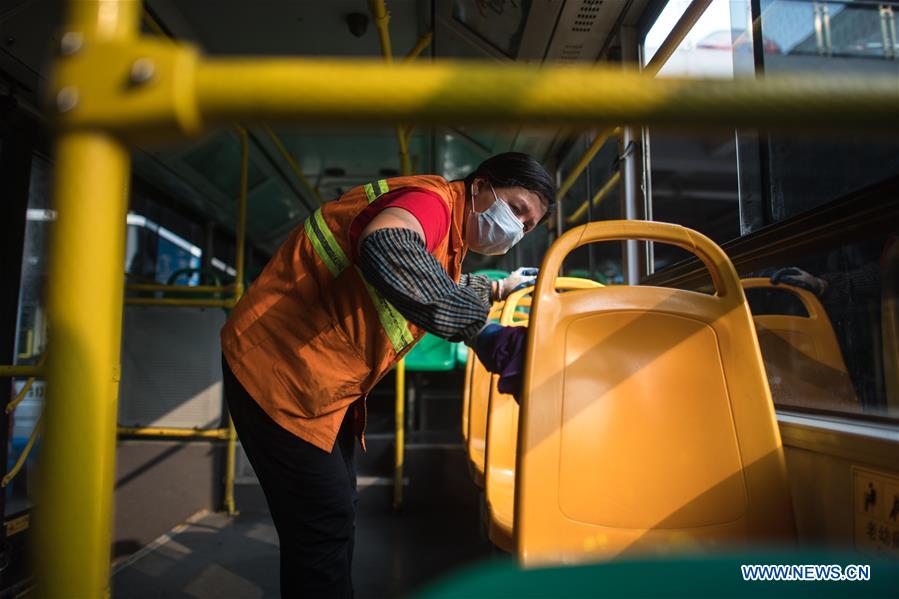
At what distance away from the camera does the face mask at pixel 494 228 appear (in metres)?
1.33

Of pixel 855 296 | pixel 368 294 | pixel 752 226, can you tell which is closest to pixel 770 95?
pixel 368 294

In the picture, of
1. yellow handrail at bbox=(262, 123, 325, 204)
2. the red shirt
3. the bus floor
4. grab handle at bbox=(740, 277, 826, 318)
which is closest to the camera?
the red shirt

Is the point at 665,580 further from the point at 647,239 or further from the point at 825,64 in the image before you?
the point at 825,64

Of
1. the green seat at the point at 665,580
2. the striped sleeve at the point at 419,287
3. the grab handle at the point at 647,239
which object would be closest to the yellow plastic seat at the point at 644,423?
the grab handle at the point at 647,239

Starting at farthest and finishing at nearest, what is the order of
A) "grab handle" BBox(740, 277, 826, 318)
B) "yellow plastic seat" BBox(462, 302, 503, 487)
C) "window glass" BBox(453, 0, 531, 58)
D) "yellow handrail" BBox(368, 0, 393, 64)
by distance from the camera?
"window glass" BBox(453, 0, 531, 58) → "yellow plastic seat" BBox(462, 302, 503, 487) → "yellow handrail" BBox(368, 0, 393, 64) → "grab handle" BBox(740, 277, 826, 318)

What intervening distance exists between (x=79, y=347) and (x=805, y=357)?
60.9 inches

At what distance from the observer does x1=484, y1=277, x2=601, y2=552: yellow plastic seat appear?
143 centimetres

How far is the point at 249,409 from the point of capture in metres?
1.23

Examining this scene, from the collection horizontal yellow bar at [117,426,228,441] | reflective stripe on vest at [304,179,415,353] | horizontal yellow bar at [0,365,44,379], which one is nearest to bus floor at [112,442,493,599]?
horizontal yellow bar at [117,426,228,441]

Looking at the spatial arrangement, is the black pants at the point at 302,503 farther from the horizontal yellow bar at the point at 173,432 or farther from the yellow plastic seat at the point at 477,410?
the horizontal yellow bar at the point at 173,432

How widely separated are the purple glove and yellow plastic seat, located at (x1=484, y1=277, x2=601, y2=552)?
20.2 inches

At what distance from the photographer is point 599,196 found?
2.94m

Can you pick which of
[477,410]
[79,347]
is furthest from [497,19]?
[79,347]

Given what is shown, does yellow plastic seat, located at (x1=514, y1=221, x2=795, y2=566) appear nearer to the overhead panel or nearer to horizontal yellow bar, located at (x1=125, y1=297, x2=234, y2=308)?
the overhead panel
